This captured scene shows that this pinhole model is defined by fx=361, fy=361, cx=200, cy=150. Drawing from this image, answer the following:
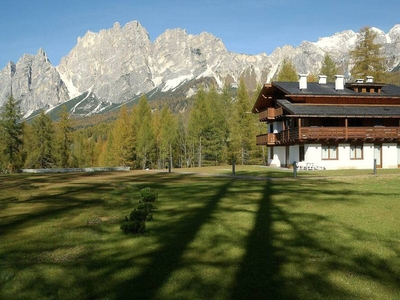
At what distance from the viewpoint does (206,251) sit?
8031 mm

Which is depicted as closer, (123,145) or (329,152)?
(329,152)

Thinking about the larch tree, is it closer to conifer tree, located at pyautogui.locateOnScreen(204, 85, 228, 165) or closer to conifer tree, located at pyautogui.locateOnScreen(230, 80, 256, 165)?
conifer tree, located at pyautogui.locateOnScreen(204, 85, 228, 165)

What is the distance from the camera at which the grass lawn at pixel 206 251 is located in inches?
242

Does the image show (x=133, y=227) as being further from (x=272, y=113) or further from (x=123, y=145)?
(x=123, y=145)

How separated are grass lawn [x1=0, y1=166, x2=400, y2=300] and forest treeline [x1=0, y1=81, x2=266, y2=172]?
48.7 metres

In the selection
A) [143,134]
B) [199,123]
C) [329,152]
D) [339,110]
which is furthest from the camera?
[143,134]

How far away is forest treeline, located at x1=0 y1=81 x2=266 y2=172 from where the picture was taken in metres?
60.7

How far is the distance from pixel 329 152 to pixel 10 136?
49.9 metres

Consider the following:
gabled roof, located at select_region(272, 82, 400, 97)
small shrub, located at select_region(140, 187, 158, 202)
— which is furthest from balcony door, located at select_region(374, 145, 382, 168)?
small shrub, located at select_region(140, 187, 158, 202)

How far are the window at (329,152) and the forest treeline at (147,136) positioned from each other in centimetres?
2358

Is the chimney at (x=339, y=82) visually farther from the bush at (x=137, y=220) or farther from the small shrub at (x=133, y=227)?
the small shrub at (x=133, y=227)

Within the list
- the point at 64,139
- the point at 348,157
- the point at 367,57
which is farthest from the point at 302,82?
the point at 64,139

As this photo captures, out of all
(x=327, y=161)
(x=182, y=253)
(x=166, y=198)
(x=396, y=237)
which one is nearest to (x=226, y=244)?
(x=182, y=253)


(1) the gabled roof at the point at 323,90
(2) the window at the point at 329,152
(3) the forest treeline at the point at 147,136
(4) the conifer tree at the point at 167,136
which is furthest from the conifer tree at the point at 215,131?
(2) the window at the point at 329,152
